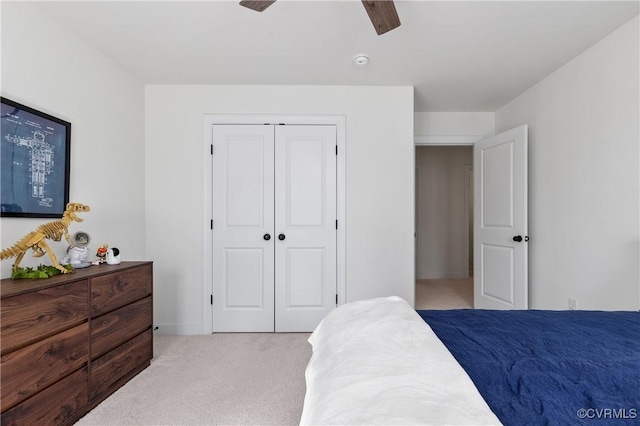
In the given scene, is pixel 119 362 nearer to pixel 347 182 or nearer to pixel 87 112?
pixel 87 112

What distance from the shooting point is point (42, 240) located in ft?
5.49

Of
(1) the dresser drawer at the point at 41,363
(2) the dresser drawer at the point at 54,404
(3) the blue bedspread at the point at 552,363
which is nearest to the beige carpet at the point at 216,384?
(2) the dresser drawer at the point at 54,404

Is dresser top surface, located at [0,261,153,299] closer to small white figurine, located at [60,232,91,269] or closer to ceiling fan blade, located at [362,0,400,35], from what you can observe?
small white figurine, located at [60,232,91,269]

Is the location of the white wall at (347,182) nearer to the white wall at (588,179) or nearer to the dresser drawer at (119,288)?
the dresser drawer at (119,288)

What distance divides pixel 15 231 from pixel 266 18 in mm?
1932

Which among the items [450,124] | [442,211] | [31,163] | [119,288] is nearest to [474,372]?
[119,288]

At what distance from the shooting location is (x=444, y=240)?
562 cm

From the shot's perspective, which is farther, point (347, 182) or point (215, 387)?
point (347, 182)

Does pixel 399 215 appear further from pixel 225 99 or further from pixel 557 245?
pixel 225 99

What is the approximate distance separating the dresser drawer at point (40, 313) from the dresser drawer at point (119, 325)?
16 centimetres

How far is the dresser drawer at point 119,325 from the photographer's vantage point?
70.8 inches

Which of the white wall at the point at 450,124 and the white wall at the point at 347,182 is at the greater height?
the white wall at the point at 450,124

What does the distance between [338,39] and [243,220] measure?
1779mm

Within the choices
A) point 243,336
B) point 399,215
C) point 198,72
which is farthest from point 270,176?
point 243,336
